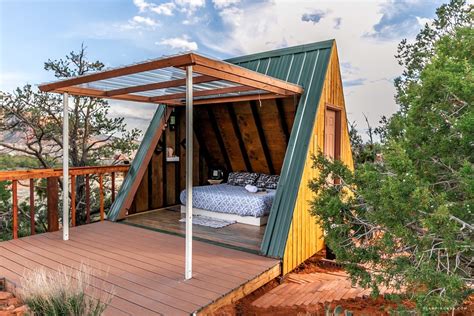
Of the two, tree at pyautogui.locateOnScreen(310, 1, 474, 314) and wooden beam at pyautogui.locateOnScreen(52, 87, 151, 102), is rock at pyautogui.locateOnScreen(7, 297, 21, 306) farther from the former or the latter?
tree at pyautogui.locateOnScreen(310, 1, 474, 314)

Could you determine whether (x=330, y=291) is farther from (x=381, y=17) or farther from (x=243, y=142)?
(x=381, y=17)

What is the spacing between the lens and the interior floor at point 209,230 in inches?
180

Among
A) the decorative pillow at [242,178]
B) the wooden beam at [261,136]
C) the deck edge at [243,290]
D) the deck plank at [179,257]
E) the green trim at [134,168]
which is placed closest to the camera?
the deck edge at [243,290]

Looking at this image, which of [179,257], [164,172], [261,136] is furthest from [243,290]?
[164,172]

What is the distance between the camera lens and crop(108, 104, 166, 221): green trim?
585cm

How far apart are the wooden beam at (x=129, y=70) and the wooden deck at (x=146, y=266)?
6.88ft

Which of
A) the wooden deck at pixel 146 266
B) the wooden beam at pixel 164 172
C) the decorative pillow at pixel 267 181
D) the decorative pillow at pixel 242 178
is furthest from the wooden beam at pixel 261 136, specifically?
the wooden deck at pixel 146 266

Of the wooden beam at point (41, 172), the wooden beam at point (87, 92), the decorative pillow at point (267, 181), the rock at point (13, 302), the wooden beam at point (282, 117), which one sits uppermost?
the wooden beam at point (87, 92)

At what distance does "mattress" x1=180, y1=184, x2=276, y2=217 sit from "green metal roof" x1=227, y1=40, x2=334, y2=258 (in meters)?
1.36

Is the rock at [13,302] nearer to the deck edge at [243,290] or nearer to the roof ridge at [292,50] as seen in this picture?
the deck edge at [243,290]

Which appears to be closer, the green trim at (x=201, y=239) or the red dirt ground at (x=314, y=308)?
the red dirt ground at (x=314, y=308)

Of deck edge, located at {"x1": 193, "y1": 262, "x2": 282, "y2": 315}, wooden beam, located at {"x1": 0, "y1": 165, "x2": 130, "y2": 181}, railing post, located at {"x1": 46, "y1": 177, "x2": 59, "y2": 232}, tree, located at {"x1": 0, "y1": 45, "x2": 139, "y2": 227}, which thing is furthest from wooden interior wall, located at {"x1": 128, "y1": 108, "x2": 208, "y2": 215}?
deck edge, located at {"x1": 193, "y1": 262, "x2": 282, "y2": 315}

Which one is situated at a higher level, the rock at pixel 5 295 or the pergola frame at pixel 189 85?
the pergola frame at pixel 189 85

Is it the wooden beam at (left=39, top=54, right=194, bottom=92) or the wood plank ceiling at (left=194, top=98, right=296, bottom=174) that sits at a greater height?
the wooden beam at (left=39, top=54, right=194, bottom=92)
